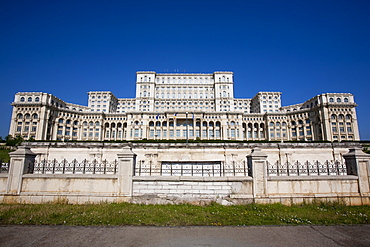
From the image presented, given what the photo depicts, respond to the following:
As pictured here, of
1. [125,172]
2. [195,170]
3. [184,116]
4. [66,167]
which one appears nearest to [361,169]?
[195,170]

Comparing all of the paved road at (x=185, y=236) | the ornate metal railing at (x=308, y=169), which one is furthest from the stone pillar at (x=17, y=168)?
the ornate metal railing at (x=308, y=169)

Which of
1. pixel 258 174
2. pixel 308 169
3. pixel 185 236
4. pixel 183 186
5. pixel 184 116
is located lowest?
pixel 185 236

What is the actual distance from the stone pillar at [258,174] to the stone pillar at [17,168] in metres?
11.6

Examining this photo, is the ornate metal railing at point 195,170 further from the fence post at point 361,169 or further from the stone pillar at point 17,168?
the stone pillar at point 17,168

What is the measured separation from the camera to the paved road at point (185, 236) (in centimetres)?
543

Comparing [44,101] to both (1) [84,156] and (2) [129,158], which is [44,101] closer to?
(1) [84,156]

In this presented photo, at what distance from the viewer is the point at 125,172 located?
990cm

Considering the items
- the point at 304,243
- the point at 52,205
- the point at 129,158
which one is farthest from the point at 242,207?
the point at 52,205

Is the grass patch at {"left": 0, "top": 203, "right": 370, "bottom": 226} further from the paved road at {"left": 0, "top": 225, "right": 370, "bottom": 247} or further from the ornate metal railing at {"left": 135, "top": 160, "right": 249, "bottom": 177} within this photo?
the ornate metal railing at {"left": 135, "top": 160, "right": 249, "bottom": 177}

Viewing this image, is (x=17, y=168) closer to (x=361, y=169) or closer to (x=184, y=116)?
(x=361, y=169)

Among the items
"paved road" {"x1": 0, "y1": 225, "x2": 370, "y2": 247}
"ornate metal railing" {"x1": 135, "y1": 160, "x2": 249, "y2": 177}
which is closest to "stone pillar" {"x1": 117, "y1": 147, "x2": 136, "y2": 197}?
"ornate metal railing" {"x1": 135, "y1": 160, "x2": 249, "y2": 177}

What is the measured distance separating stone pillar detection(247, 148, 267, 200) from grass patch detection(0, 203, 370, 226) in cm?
70

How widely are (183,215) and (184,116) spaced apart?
75.7 m

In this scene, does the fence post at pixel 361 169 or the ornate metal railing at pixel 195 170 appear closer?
the fence post at pixel 361 169
